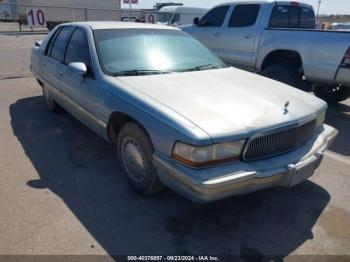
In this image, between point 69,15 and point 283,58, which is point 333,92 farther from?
point 69,15

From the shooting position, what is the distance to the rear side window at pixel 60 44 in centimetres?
453

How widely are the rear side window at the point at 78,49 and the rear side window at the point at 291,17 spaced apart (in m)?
4.10

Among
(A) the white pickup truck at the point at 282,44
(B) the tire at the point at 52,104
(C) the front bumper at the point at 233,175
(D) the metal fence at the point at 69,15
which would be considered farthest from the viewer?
(D) the metal fence at the point at 69,15

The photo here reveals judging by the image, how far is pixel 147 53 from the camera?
12.2ft

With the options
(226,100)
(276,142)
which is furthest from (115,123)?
(276,142)

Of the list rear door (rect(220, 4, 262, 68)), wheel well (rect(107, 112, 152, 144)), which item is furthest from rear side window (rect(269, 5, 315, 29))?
wheel well (rect(107, 112, 152, 144))

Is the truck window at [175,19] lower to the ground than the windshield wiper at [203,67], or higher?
lower

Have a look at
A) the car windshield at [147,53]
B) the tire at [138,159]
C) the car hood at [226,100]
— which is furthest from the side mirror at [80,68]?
the tire at [138,159]

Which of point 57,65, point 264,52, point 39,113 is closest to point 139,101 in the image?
point 57,65

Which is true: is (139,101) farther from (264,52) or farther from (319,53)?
(264,52)

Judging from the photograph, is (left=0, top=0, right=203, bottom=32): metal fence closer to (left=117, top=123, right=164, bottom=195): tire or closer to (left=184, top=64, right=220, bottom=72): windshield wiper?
(left=184, top=64, right=220, bottom=72): windshield wiper

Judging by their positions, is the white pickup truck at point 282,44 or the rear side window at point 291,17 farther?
the rear side window at point 291,17

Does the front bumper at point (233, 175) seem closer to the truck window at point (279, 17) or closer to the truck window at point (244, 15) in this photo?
the truck window at point (279, 17)

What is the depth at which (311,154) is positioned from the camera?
9.63ft
